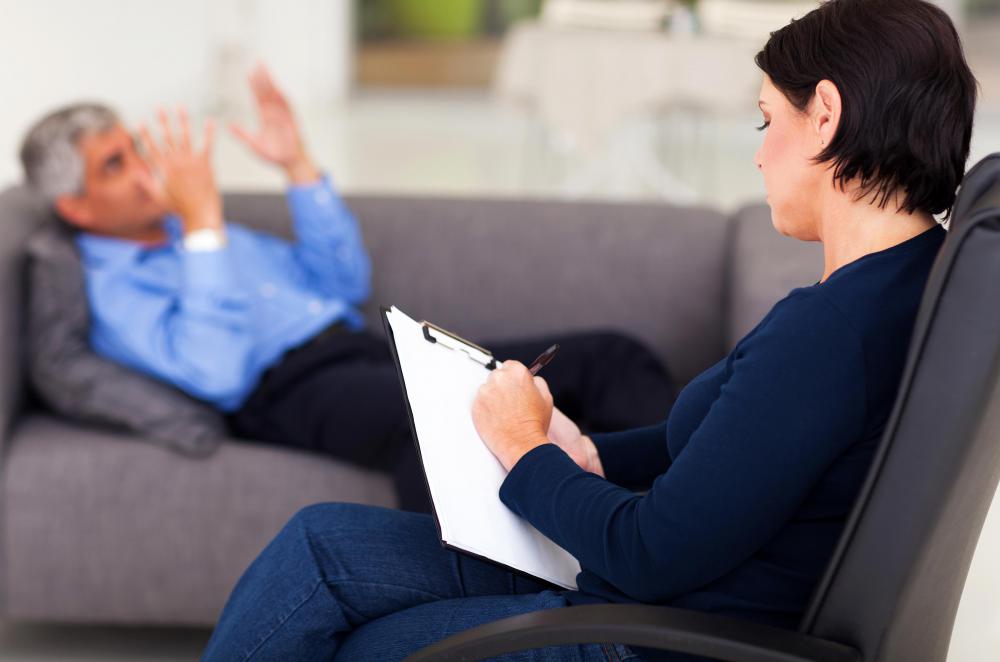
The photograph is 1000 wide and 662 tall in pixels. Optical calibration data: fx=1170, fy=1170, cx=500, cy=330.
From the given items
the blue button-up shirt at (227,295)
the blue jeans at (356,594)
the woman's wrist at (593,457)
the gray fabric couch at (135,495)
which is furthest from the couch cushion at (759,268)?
the blue jeans at (356,594)

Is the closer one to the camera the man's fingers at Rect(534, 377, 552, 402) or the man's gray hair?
the man's fingers at Rect(534, 377, 552, 402)

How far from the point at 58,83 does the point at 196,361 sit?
14.0ft

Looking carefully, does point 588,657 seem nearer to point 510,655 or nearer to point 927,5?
point 510,655

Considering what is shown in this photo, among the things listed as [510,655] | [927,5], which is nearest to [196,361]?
[510,655]

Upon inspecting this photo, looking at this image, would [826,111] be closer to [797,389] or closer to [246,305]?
[797,389]

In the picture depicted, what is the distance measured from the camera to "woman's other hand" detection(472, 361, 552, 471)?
121 cm

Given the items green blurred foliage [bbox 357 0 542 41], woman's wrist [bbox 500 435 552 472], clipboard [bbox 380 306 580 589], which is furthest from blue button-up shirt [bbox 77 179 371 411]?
green blurred foliage [bbox 357 0 542 41]

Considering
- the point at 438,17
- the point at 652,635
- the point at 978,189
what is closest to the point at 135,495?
the point at 652,635

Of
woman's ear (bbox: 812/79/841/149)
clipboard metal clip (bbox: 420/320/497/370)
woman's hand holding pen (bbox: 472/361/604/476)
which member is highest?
woman's ear (bbox: 812/79/841/149)

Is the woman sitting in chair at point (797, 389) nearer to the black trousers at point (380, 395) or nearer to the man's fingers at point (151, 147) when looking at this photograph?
the black trousers at point (380, 395)

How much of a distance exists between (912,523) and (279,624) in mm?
677

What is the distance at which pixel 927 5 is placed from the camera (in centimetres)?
105

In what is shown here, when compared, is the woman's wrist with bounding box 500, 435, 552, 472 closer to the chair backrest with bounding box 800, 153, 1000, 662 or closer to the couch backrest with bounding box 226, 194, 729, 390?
the chair backrest with bounding box 800, 153, 1000, 662

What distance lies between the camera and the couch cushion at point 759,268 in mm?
2162
